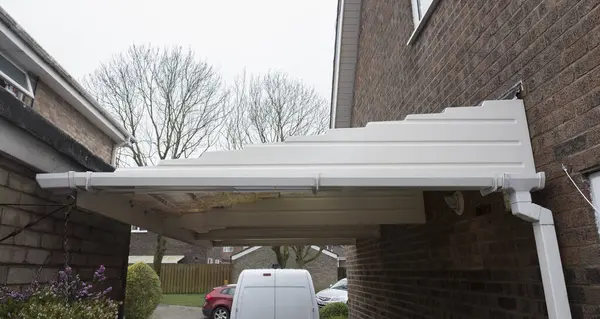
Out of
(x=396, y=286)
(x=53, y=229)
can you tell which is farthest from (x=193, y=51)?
(x=53, y=229)

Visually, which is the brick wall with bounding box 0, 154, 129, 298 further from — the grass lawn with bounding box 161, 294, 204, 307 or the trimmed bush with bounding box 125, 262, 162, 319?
the grass lawn with bounding box 161, 294, 204, 307

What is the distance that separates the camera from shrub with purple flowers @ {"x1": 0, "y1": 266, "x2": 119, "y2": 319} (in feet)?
7.73

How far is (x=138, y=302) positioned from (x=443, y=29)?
12395 millimetres

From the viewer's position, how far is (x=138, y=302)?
528 inches

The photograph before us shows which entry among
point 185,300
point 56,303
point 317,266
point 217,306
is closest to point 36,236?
point 56,303

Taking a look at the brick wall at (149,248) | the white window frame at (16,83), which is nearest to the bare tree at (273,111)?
→ the white window frame at (16,83)

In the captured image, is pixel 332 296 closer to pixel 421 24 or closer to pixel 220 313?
pixel 220 313

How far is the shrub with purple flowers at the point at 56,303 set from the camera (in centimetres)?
236

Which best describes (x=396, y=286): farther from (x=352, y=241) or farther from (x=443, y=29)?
(x=443, y=29)

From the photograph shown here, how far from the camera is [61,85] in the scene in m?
9.62

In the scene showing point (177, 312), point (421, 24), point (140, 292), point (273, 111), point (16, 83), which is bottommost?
point (177, 312)

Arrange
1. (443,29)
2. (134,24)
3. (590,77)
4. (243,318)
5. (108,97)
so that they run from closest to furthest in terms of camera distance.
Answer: (590,77), (443,29), (243,318), (108,97), (134,24)

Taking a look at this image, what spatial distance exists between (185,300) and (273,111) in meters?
10.2

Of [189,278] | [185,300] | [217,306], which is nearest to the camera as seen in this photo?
[217,306]
